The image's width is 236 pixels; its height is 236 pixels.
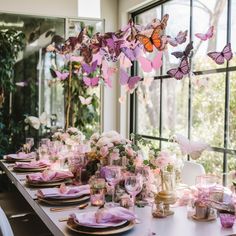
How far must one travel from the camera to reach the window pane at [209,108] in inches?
121

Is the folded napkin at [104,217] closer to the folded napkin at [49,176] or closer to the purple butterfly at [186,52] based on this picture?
the folded napkin at [49,176]

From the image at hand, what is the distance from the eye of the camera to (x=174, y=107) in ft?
12.3

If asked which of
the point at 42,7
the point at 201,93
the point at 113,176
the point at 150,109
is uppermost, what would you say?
the point at 42,7

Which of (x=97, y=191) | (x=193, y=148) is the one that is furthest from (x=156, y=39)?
(x=97, y=191)

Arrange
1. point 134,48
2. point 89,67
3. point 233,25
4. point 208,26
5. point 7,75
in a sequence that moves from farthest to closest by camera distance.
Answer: point 7,75
point 208,26
point 233,25
point 89,67
point 134,48

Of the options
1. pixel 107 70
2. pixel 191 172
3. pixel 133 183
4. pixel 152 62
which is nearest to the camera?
pixel 133 183

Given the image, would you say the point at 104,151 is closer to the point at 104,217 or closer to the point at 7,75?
the point at 104,217

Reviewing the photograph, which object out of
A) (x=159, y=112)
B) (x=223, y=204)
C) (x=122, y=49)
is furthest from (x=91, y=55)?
(x=159, y=112)

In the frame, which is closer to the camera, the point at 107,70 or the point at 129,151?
the point at 129,151

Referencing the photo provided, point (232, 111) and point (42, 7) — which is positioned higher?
point (42, 7)

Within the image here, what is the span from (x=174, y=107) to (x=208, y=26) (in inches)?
34.7

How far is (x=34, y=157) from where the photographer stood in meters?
3.19

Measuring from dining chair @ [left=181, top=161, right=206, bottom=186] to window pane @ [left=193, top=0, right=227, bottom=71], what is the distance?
3.13 ft

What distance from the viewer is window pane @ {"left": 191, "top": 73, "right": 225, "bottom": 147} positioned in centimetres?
306
